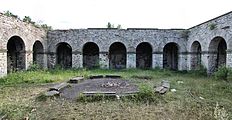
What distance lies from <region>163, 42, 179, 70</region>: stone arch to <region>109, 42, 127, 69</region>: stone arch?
364 centimetres

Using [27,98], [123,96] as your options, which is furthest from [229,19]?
[27,98]

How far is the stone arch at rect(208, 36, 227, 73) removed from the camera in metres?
15.7

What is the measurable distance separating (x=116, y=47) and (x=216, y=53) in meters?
8.78

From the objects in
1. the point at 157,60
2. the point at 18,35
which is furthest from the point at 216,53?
the point at 18,35

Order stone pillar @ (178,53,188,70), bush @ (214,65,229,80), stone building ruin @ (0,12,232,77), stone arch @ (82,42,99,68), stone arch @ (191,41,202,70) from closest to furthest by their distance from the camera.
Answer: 1. bush @ (214,65,229,80)
2. stone building ruin @ (0,12,232,77)
3. stone arch @ (191,41,202,70)
4. stone pillar @ (178,53,188,70)
5. stone arch @ (82,42,99,68)

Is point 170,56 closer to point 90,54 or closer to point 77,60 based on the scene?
point 90,54

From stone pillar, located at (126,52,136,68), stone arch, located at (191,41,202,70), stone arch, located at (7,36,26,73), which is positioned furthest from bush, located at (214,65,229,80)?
stone arch, located at (7,36,26,73)

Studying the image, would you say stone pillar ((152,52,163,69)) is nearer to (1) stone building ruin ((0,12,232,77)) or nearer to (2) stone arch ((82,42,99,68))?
(1) stone building ruin ((0,12,232,77))

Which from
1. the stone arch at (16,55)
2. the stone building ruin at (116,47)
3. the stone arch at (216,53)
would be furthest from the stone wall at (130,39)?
the stone arch at (16,55)

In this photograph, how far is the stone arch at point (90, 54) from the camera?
21.5 m

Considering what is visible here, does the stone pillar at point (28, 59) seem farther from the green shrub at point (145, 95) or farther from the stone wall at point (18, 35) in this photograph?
the green shrub at point (145, 95)

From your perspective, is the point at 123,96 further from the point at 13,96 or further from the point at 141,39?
the point at 141,39

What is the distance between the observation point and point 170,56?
21.6 metres

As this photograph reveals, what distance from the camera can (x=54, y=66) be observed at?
65.2 feet
